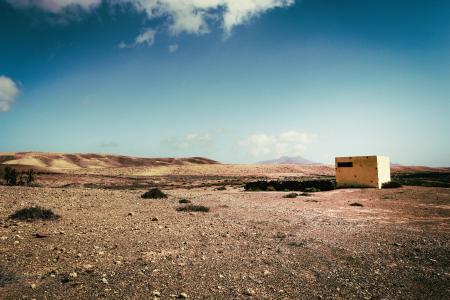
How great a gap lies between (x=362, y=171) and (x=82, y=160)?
10233cm

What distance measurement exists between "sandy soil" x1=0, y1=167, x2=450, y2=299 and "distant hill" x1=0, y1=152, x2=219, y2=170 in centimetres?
9178

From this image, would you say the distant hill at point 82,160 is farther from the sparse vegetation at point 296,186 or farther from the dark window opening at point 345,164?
the dark window opening at point 345,164

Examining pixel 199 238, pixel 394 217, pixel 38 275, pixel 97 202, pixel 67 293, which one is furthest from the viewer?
pixel 97 202

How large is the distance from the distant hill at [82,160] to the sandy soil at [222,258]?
91784 millimetres

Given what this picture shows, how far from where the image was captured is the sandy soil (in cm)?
532

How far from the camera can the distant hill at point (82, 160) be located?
96688 mm

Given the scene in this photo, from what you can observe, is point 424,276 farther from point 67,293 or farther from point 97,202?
point 97,202

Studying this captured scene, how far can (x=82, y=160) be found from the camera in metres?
111

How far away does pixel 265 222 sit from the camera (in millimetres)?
11844

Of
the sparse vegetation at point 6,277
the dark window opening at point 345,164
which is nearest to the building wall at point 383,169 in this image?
the dark window opening at point 345,164

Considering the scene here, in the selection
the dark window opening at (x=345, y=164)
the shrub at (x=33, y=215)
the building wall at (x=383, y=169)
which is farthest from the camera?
the dark window opening at (x=345, y=164)

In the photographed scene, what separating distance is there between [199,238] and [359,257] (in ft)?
13.8

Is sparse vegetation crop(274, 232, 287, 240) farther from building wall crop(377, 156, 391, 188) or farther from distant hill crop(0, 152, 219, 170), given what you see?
distant hill crop(0, 152, 219, 170)

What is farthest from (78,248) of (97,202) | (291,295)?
(97,202)
